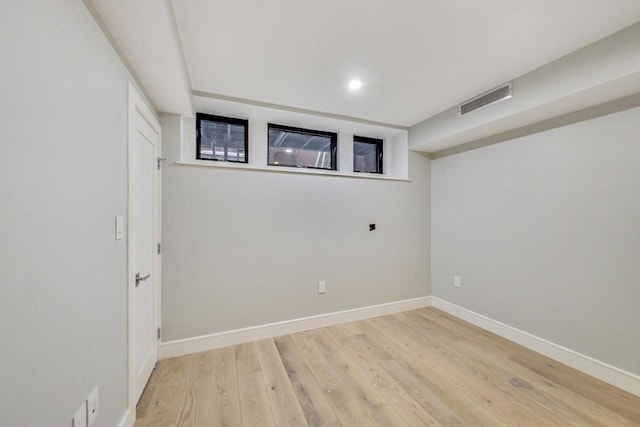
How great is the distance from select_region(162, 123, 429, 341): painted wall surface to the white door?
16cm

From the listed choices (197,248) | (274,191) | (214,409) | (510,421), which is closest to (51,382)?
(214,409)

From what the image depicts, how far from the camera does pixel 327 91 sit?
2.28 m

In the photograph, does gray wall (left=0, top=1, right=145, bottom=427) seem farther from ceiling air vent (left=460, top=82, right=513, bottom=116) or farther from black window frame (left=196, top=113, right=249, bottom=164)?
ceiling air vent (left=460, top=82, right=513, bottom=116)

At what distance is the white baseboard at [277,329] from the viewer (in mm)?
2246

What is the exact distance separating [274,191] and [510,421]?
256cm

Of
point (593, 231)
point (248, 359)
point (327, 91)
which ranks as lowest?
point (248, 359)

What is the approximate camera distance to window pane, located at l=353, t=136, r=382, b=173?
135 inches

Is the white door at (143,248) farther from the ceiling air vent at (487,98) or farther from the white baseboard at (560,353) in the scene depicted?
the white baseboard at (560,353)

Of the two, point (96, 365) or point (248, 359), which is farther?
point (248, 359)

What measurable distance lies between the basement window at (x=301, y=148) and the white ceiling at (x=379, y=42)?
638 millimetres

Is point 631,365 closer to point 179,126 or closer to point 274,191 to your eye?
point 274,191

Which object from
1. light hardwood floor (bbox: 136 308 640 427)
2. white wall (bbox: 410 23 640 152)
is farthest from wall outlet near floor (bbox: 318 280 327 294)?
white wall (bbox: 410 23 640 152)

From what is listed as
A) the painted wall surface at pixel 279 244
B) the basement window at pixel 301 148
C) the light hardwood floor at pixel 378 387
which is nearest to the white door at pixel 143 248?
the painted wall surface at pixel 279 244

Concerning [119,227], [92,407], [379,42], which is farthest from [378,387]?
[379,42]
